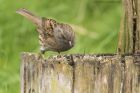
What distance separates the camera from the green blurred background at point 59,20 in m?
7.34

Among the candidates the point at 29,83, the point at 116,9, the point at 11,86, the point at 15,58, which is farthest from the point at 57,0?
the point at 29,83

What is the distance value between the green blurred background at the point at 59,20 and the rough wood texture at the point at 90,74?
2.29 m

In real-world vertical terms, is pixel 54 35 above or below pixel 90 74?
above

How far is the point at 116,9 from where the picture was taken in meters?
9.35

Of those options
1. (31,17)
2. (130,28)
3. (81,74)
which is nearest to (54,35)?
(31,17)

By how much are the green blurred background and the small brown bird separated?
66cm

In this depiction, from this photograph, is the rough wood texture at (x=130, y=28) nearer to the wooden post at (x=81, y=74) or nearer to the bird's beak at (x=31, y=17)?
the wooden post at (x=81, y=74)

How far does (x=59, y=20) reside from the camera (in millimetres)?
8336

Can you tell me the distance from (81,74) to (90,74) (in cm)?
6

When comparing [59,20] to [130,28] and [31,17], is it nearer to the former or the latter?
[31,17]

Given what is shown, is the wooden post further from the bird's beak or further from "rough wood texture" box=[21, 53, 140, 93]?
the bird's beak

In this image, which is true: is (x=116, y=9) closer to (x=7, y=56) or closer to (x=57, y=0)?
(x=57, y=0)

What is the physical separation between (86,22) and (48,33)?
9.79ft

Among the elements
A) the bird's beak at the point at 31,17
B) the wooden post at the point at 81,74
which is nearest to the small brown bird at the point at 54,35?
the bird's beak at the point at 31,17
